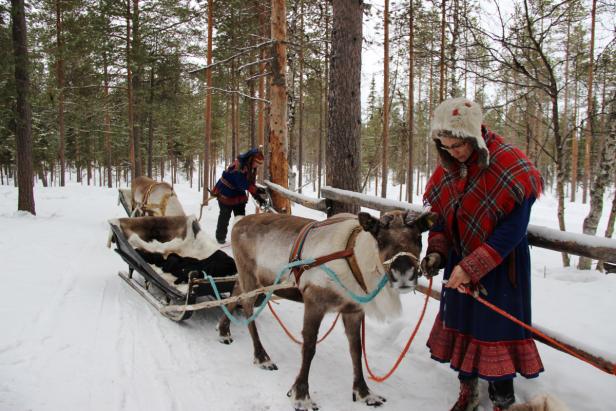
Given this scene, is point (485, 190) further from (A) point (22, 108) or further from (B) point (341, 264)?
(A) point (22, 108)

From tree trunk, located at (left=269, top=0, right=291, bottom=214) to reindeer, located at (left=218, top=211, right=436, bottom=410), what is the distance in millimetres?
5487

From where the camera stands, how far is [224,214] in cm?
837

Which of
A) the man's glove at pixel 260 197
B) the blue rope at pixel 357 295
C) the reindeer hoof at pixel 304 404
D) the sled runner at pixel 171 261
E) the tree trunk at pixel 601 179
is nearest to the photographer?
the blue rope at pixel 357 295

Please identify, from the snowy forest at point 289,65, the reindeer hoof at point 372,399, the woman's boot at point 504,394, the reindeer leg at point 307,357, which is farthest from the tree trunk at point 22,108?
the woman's boot at point 504,394

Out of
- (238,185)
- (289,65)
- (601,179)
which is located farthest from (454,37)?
(238,185)

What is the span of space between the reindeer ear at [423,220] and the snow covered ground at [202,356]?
1.30 m

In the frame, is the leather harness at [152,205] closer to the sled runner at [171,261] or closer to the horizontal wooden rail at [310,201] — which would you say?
the sled runner at [171,261]

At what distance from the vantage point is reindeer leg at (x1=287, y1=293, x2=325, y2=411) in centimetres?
299

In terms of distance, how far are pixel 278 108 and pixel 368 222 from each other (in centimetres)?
730

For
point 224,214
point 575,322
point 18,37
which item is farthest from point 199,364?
point 18,37

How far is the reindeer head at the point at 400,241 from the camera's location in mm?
2287

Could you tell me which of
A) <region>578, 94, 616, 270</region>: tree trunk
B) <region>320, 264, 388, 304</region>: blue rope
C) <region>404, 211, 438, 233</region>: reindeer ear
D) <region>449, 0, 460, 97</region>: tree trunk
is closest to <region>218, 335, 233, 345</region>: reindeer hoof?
<region>320, 264, 388, 304</region>: blue rope

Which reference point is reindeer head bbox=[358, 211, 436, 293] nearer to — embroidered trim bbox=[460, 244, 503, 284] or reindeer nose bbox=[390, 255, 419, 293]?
reindeer nose bbox=[390, 255, 419, 293]

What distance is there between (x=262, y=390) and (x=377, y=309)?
3.85 ft
